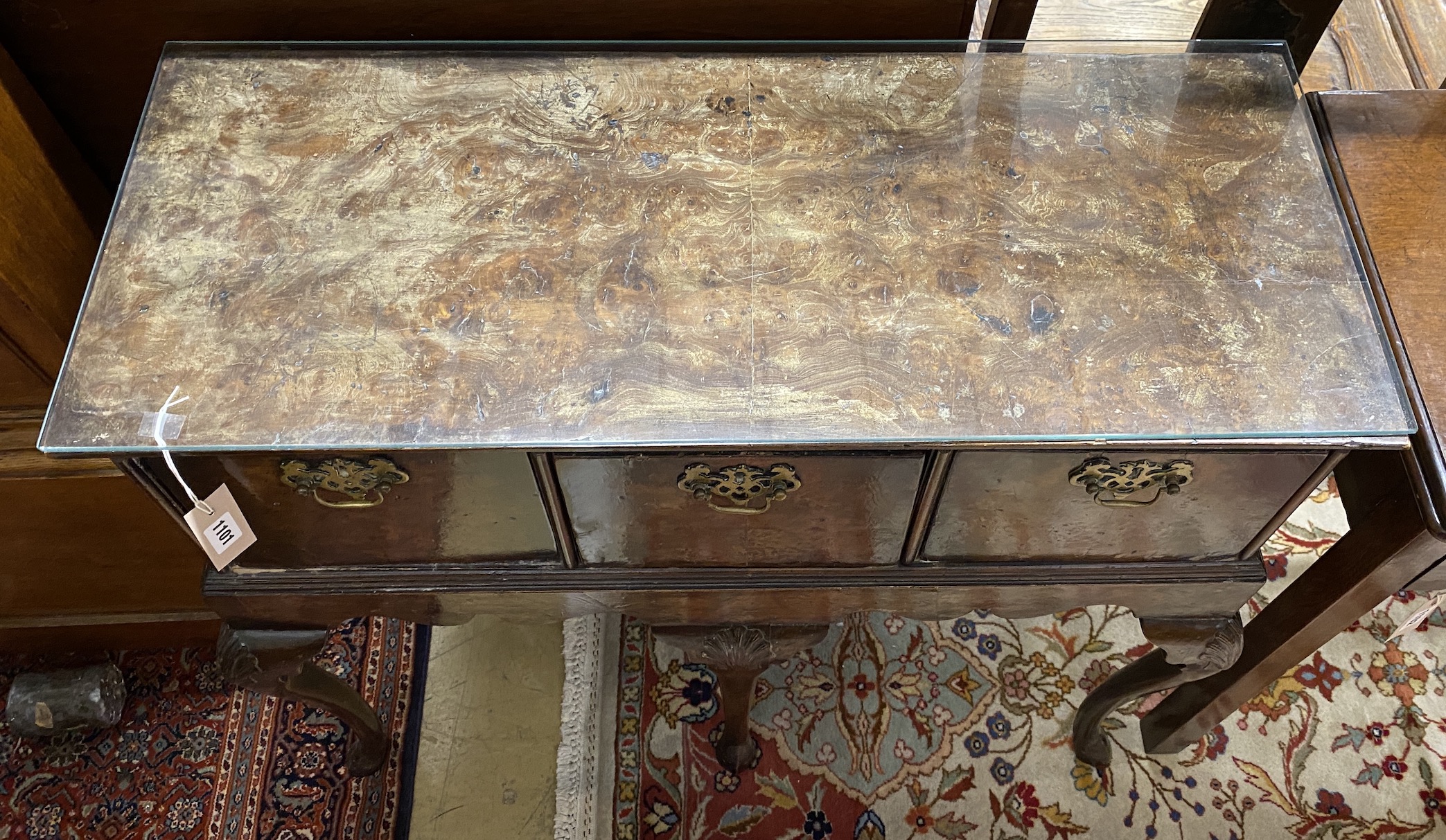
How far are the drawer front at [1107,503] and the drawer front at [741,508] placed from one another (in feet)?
0.17

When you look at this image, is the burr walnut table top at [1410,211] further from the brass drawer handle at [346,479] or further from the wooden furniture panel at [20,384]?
the wooden furniture panel at [20,384]

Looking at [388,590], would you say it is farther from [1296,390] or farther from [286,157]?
[1296,390]

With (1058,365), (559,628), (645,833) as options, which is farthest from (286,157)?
(645,833)

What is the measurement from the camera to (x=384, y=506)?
0.84 meters

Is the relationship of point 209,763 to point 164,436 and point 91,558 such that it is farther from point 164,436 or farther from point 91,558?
point 164,436

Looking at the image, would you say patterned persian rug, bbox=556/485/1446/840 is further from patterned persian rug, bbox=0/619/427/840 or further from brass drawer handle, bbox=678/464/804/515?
brass drawer handle, bbox=678/464/804/515

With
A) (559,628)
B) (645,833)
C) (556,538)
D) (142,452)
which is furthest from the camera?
(559,628)

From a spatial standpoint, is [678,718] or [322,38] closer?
[322,38]

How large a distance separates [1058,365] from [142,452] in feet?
2.33

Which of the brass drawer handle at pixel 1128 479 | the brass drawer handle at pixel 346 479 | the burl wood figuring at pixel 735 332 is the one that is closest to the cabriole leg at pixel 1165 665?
the burl wood figuring at pixel 735 332

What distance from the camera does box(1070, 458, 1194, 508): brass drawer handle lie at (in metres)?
0.80

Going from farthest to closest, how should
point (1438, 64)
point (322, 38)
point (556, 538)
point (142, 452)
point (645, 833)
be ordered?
1. point (645, 833)
2. point (1438, 64)
3. point (322, 38)
4. point (556, 538)
5. point (142, 452)

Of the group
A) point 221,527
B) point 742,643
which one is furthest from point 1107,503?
point 221,527

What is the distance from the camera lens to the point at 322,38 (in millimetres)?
1026
